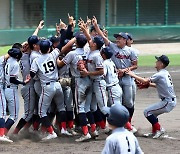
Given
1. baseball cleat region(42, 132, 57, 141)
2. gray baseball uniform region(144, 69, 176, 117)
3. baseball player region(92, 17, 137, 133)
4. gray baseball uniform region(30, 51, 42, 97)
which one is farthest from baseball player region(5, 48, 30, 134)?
gray baseball uniform region(144, 69, 176, 117)

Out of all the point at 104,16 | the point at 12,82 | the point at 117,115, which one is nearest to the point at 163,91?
the point at 12,82

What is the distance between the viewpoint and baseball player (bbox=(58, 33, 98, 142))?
38.3 ft

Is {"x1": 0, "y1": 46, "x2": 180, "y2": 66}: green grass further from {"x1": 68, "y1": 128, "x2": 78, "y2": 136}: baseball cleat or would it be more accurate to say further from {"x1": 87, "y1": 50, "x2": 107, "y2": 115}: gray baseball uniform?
{"x1": 87, "y1": 50, "x2": 107, "y2": 115}: gray baseball uniform

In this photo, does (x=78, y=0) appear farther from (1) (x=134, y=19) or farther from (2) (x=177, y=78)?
(2) (x=177, y=78)

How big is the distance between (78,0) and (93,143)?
17.4m

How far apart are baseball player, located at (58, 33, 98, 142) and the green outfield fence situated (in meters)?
14.7

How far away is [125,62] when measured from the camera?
486 inches

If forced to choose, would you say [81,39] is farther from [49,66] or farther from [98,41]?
[49,66]

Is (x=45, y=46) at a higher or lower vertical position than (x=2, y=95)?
higher

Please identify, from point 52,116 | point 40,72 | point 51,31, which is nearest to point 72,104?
point 52,116

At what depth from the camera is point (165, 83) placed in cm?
1184

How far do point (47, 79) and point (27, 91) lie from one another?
0.55 metres

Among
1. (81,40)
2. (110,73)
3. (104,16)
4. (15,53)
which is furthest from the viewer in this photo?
(104,16)

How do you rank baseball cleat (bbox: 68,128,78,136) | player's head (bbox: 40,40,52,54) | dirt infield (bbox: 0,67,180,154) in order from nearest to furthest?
dirt infield (bbox: 0,67,180,154) < player's head (bbox: 40,40,52,54) < baseball cleat (bbox: 68,128,78,136)
